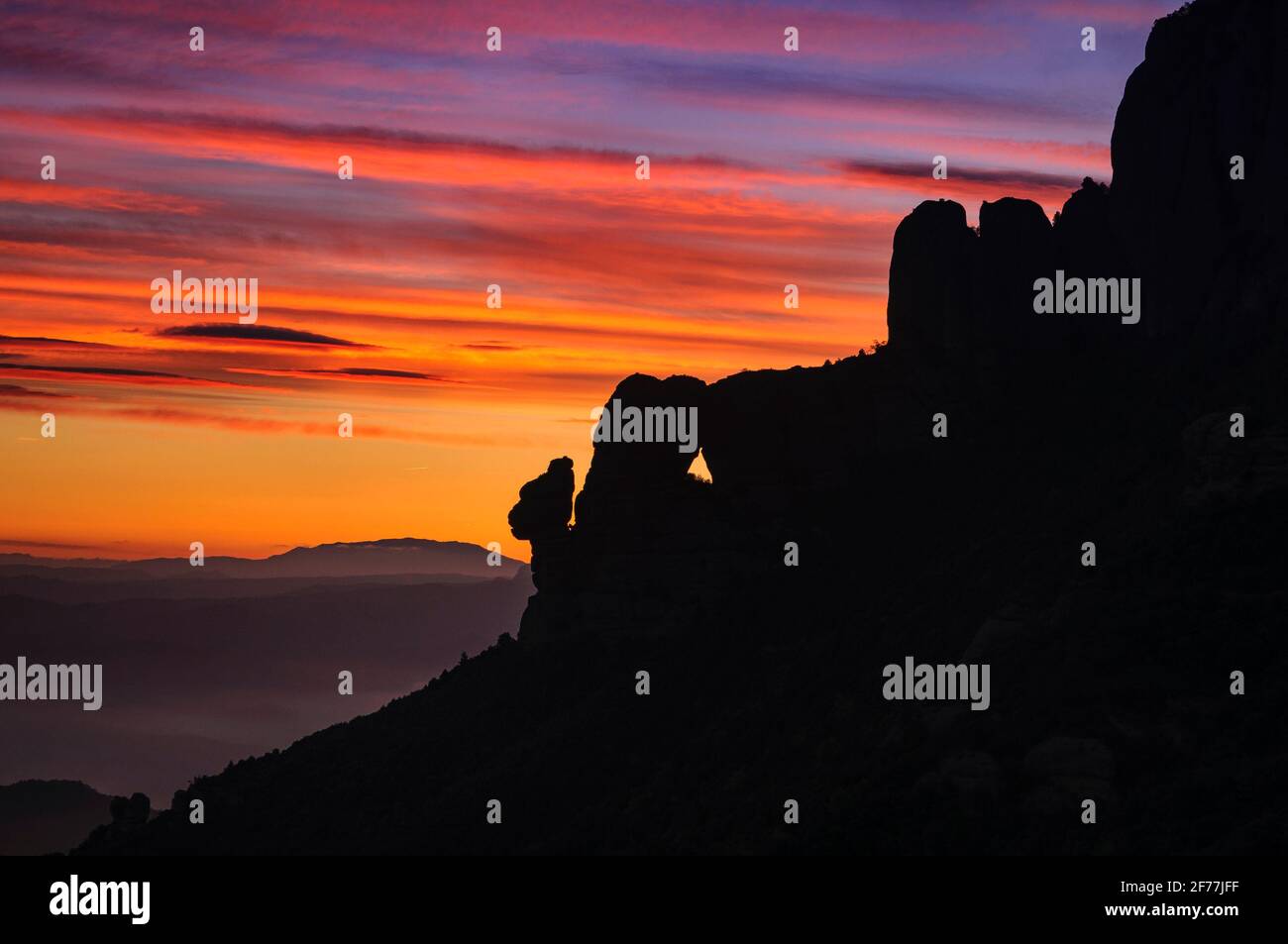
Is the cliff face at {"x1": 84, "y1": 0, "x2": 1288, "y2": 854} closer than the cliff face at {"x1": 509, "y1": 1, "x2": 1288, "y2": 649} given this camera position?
Yes

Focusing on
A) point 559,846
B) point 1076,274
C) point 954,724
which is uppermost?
point 1076,274

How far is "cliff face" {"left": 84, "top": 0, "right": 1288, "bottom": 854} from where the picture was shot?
273 feet

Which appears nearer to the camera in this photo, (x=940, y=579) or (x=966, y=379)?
(x=940, y=579)

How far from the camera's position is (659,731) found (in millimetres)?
114625

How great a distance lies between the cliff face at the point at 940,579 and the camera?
83125 mm

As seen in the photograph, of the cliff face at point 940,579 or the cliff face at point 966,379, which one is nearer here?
the cliff face at point 940,579

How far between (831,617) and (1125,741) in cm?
3823

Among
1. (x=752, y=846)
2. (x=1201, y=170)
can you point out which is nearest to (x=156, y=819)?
(x=752, y=846)

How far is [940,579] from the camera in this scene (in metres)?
110

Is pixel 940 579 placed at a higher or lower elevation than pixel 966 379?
lower
